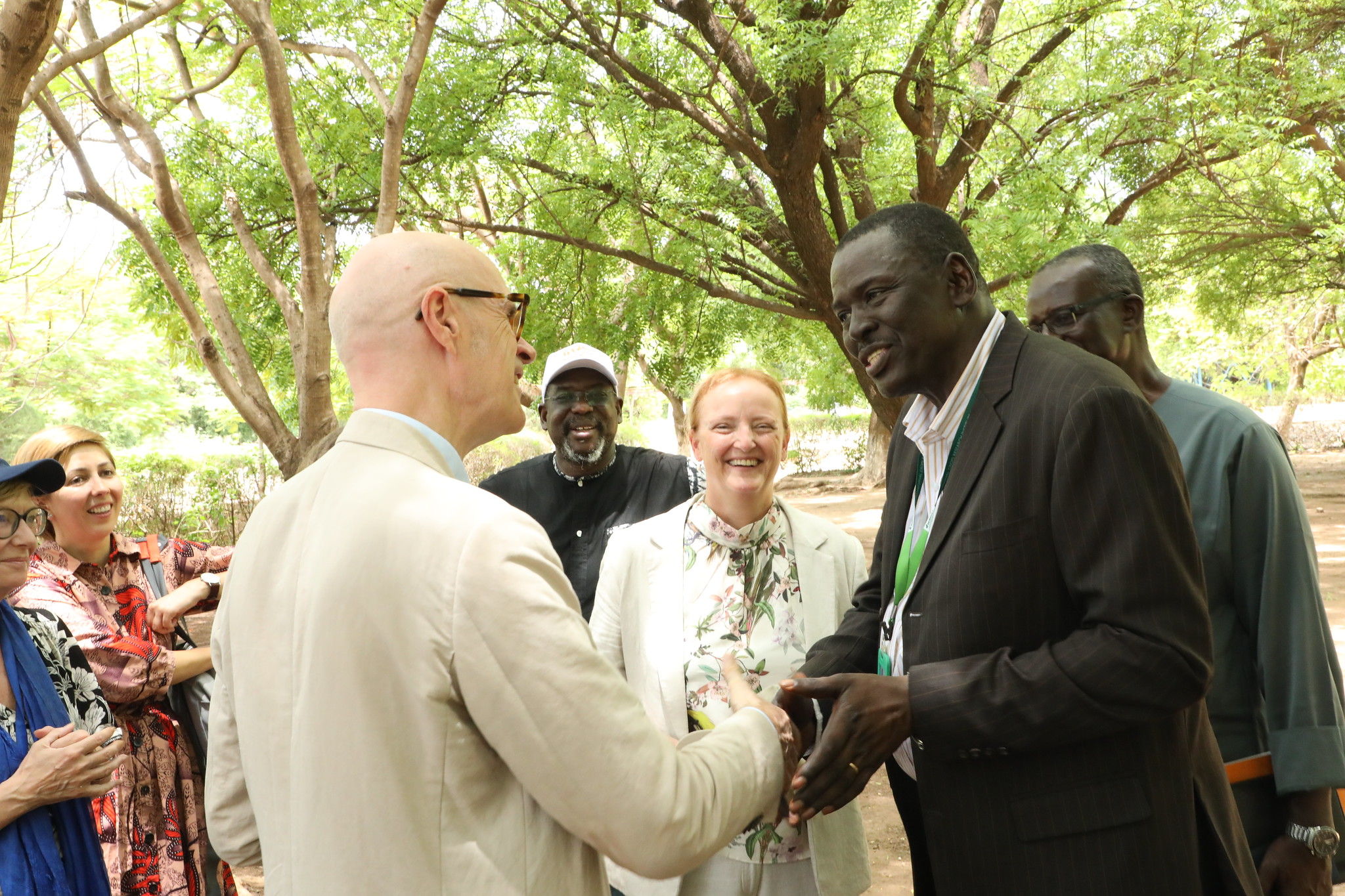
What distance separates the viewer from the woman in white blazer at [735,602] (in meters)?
2.67

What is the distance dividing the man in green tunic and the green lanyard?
2.34 feet

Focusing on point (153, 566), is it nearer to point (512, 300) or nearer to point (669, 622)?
point (669, 622)

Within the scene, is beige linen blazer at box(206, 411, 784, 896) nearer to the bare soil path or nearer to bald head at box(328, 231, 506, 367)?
bald head at box(328, 231, 506, 367)

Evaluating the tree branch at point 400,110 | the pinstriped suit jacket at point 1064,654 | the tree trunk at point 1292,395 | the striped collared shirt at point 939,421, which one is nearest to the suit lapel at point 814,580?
the striped collared shirt at point 939,421

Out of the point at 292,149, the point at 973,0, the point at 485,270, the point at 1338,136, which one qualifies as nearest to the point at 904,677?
the point at 485,270

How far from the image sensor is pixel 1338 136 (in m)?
11.9

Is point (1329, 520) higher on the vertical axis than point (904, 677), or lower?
lower

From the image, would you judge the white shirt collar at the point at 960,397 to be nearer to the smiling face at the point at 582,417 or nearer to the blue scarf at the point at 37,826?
the smiling face at the point at 582,417

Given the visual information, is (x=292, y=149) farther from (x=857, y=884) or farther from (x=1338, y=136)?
(x=1338, y=136)

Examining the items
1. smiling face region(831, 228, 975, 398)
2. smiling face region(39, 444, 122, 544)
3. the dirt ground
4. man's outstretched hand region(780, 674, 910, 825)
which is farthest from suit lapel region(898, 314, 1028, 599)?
the dirt ground

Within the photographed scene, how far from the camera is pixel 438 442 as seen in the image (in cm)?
165

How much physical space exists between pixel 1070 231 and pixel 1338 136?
573 cm

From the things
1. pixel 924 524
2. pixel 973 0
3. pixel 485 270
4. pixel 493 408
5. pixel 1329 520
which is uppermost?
pixel 973 0

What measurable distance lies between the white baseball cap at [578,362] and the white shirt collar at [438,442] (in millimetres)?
2437
